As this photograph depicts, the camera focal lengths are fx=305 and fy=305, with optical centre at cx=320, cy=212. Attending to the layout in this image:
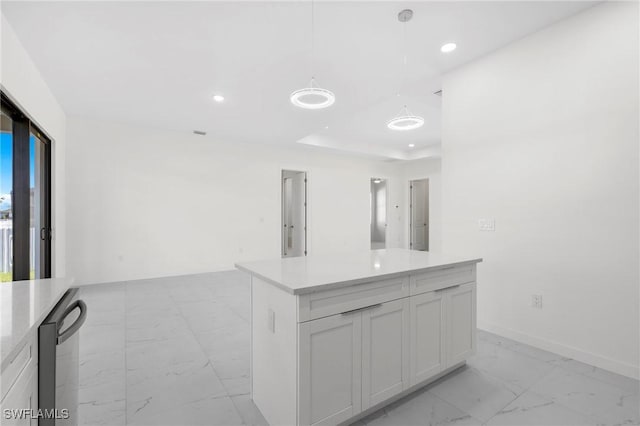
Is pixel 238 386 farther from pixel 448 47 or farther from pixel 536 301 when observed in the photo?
pixel 448 47

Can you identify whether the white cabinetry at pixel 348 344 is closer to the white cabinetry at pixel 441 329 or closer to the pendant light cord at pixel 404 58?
the white cabinetry at pixel 441 329

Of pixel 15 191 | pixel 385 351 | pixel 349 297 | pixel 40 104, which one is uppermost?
pixel 40 104

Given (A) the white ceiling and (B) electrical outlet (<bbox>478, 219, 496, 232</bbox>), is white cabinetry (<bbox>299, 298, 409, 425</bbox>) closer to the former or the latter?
(B) electrical outlet (<bbox>478, 219, 496, 232</bbox>)

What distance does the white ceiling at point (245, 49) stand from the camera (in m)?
2.39

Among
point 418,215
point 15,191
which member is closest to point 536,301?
point 15,191

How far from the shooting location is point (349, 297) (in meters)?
1.62

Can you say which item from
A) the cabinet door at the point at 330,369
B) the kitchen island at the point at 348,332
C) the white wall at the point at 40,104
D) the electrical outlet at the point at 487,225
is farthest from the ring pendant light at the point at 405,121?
the white wall at the point at 40,104

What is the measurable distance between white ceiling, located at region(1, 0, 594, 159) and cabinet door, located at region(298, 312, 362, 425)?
2309 millimetres

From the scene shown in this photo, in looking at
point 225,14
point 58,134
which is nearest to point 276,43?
point 225,14

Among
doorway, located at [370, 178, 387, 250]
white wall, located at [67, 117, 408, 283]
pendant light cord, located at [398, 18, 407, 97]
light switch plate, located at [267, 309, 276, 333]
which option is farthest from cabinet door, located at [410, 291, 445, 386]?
doorway, located at [370, 178, 387, 250]

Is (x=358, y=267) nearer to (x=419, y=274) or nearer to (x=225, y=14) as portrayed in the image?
(x=419, y=274)

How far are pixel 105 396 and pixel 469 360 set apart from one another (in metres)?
2.66

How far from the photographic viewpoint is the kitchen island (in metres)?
1.50

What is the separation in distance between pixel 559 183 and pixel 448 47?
1572 mm
